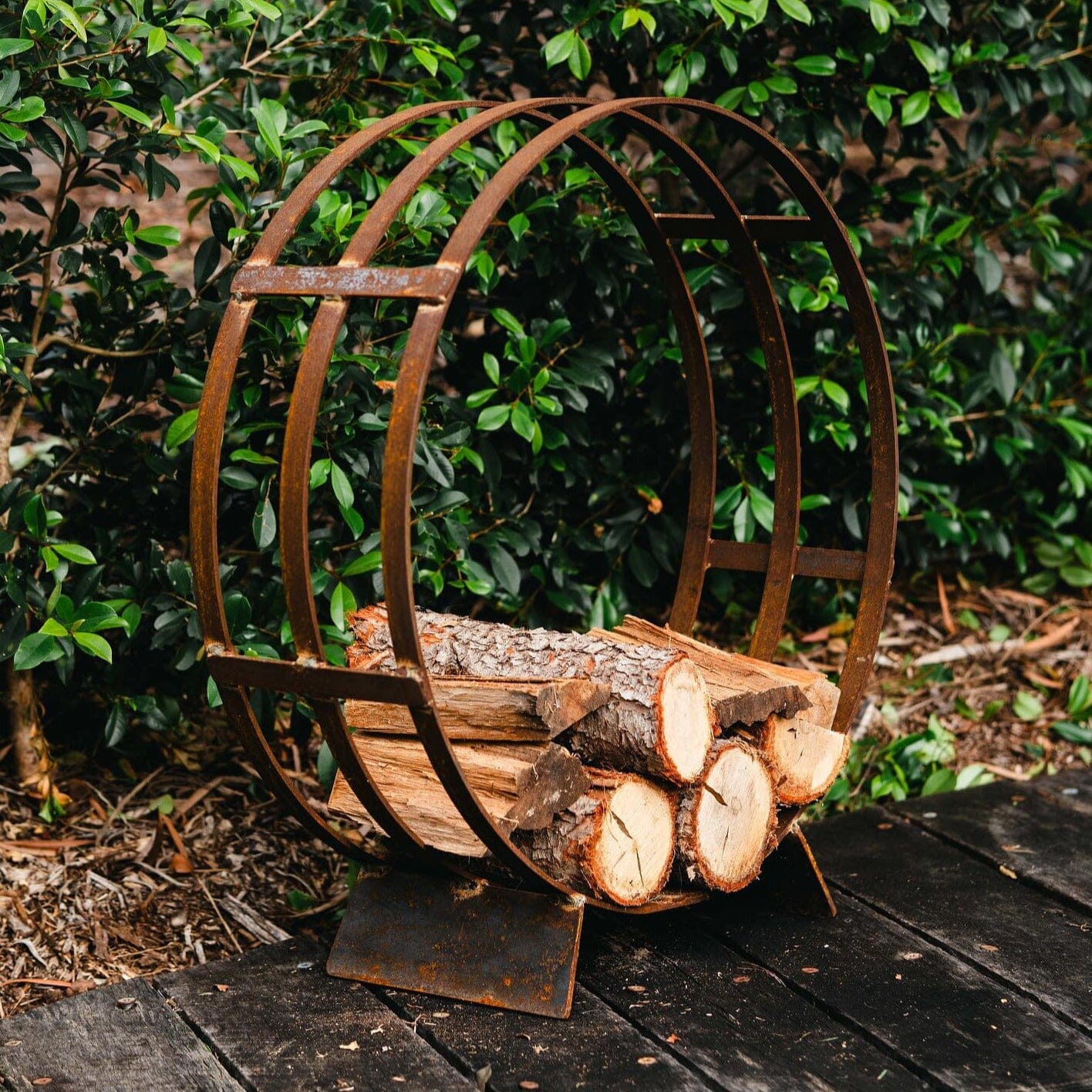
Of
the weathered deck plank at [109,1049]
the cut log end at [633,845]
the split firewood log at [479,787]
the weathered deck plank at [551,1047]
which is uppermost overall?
the split firewood log at [479,787]

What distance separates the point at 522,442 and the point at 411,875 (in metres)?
1.14

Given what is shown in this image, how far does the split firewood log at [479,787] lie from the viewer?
1899 millimetres

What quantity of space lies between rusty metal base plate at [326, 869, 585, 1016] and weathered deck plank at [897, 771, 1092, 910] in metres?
1.01

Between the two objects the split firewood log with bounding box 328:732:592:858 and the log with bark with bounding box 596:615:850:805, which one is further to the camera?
the log with bark with bounding box 596:615:850:805

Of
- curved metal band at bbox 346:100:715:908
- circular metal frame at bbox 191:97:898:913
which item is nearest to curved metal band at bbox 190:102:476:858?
circular metal frame at bbox 191:97:898:913

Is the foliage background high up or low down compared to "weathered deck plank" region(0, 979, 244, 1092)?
up

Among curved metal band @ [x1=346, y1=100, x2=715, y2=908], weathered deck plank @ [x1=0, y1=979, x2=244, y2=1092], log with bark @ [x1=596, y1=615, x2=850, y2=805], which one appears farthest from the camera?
log with bark @ [x1=596, y1=615, x2=850, y2=805]

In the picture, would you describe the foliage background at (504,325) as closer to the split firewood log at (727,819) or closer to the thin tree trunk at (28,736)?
the thin tree trunk at (28,736)

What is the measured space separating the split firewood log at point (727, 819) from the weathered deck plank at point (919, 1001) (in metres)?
0.12

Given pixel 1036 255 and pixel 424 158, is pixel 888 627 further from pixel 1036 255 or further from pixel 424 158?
pixel 424 158

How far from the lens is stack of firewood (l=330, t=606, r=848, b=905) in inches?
76.2

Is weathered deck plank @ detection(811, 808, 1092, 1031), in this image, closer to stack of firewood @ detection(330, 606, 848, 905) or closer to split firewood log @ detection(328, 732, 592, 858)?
stack of firewood @ detection(330, 606, 848, 905)

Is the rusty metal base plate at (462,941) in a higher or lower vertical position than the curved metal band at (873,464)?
lower

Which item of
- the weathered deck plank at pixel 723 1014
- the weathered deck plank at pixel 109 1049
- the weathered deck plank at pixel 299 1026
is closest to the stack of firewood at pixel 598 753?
the weathered deck plank at pixel 723 1014
